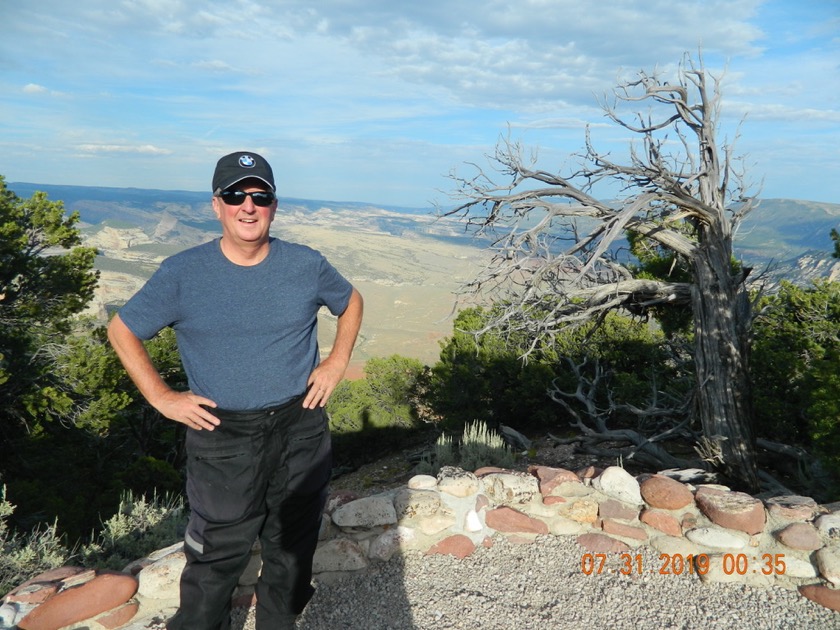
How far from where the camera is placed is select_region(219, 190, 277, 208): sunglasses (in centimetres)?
227

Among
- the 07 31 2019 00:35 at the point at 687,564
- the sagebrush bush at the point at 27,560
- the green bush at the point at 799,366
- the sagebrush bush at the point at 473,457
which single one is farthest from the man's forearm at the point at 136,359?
the green bush at the point at 799,366

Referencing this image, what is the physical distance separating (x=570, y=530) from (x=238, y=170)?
2861mm

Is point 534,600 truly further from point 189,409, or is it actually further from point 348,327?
point 189,409

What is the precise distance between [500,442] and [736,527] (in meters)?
3.31

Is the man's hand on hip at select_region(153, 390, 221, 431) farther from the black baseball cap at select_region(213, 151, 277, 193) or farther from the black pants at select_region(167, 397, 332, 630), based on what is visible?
the black baseball cap at select_region(213, 151, 277, 193)

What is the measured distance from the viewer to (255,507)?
2.41m

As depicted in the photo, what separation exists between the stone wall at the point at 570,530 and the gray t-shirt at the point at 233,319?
1.25m

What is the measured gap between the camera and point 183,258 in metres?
2.26

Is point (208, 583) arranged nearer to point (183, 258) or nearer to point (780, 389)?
point (183, 258)

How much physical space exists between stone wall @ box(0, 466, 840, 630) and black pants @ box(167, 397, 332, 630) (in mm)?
553

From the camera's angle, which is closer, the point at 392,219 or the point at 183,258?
the point at 183,258

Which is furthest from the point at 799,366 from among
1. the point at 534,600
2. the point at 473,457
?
the point at 534,600

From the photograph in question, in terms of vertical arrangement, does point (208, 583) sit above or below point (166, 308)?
below

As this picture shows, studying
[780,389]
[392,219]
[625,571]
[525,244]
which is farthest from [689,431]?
[392,219]
